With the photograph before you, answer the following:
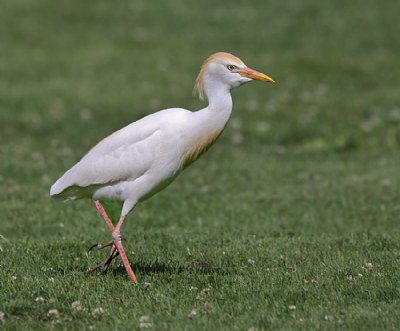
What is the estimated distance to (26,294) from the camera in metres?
7.03

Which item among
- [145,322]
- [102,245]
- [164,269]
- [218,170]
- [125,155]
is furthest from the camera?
[218,170]

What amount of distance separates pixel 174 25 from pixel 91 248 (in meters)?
16.3

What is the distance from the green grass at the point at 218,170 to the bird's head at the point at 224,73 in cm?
167

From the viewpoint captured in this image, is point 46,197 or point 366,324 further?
point 46,197

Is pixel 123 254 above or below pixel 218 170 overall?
above

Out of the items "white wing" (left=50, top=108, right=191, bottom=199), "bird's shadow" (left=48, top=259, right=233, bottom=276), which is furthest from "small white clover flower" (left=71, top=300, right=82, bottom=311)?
"white wing" (left=50, top=108, right=191, bottom=199)

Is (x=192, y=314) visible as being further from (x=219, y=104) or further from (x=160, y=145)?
(x=219, y=104)

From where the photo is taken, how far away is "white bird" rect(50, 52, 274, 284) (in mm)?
7660

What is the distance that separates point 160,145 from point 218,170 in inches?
269

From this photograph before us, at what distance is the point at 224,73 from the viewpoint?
Result: 772cm

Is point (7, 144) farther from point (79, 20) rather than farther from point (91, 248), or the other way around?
point (79, 20)

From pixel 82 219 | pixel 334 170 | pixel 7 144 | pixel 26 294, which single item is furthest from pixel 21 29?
pixel 26 294

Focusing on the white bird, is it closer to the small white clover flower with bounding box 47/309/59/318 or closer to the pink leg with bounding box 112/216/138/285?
the pink leg with bounding box 112/216/138/285

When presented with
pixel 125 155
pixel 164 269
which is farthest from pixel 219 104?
pixel 164 269
